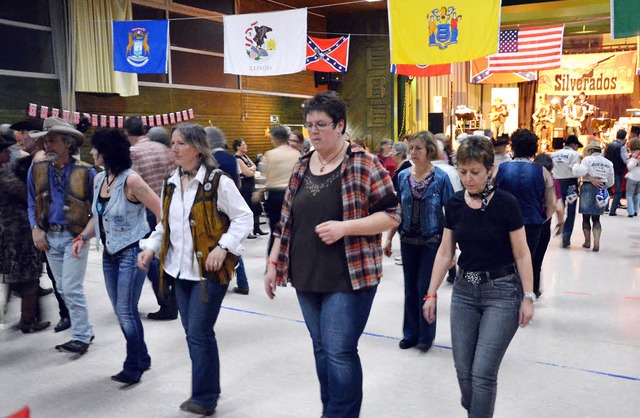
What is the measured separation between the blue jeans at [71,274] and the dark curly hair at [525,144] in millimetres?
3494

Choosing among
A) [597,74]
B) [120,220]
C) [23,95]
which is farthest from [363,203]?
[597,74]

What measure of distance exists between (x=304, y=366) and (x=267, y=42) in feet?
22.7

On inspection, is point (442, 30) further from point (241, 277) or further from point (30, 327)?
point (30, 327)

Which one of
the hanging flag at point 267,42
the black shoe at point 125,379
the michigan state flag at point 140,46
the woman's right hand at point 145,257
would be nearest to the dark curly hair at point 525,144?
the woman's right hand at point 145,257

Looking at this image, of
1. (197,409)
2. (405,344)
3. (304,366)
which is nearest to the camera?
(197,409)

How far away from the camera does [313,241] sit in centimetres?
271

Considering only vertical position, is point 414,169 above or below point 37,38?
below

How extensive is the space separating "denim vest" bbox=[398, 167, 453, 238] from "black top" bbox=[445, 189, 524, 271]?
1.62 m

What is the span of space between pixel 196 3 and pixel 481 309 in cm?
1258

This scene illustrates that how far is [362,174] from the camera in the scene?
8.90 ft

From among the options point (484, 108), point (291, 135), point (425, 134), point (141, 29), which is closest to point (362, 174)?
point (425, 134)

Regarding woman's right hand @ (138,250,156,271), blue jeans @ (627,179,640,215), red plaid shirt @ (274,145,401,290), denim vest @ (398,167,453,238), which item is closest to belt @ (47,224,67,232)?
woman's right hand @ (138,250,156,271)

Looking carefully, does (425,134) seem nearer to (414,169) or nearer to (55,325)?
(414,169)

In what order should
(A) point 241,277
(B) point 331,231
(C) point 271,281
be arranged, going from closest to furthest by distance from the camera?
(B) point 331,231 < (C) point 271,281 < (A) point 241,277
